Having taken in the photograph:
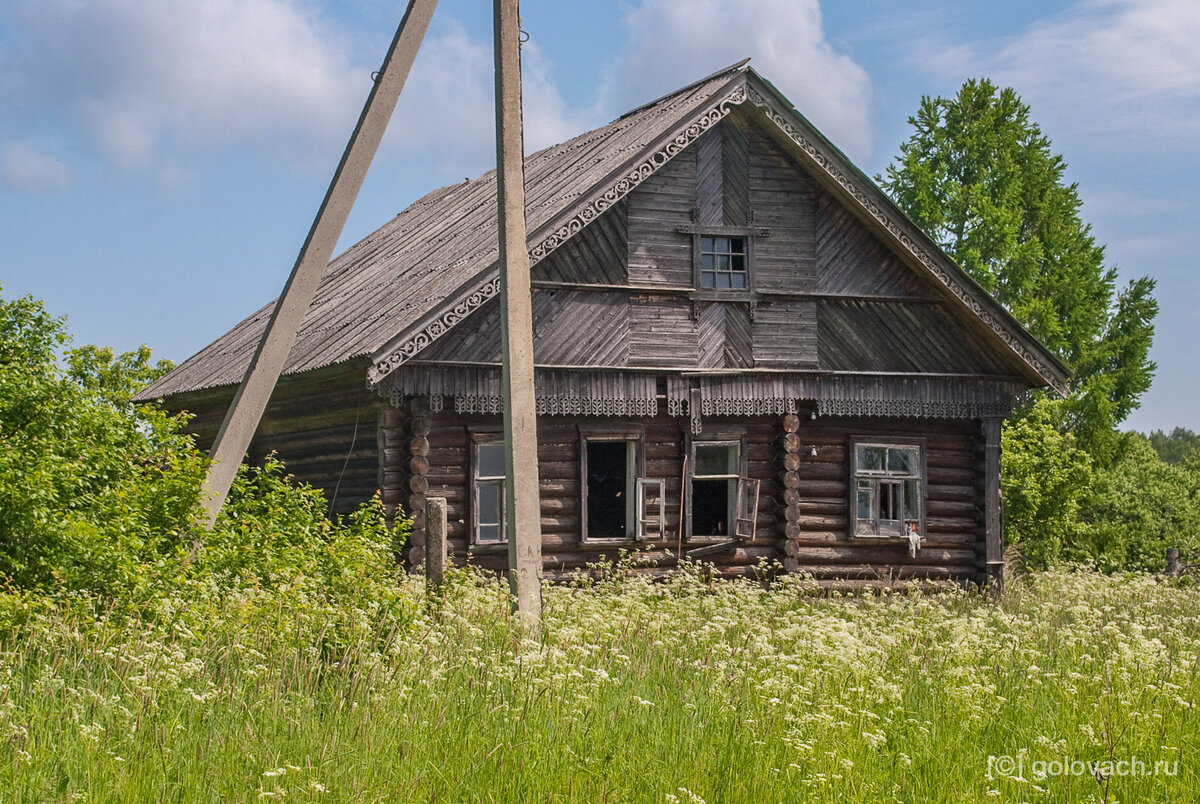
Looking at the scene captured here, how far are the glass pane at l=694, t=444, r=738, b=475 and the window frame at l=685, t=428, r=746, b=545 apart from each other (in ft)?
0.28

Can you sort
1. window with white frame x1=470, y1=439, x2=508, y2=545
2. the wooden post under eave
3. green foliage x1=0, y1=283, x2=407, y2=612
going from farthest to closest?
1. the wooden post under eave
2. window with white frame x1=470, y1=439, x2=508, y2=545
3. green foliage x1=0, y1=283, x2=407, y2=612

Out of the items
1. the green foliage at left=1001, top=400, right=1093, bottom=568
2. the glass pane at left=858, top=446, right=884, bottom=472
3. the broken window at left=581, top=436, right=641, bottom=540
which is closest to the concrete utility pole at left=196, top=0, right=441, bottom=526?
the glass pane at left=858, top=446, right=884, bottom=472

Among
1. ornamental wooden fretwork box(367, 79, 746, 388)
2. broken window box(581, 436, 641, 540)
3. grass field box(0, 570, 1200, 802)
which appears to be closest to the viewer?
grass field box(0, 570, 1200, 802)

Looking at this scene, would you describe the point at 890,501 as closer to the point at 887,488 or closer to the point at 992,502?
the point at 887,488

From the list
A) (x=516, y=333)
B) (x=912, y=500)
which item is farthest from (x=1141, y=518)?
(x=516, y=333)

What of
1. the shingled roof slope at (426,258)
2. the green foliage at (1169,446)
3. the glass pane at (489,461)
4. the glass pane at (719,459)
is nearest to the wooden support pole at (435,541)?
the shingled roof slope at (426,258)

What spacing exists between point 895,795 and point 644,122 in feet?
47.0

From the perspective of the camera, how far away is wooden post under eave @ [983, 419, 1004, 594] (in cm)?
1873

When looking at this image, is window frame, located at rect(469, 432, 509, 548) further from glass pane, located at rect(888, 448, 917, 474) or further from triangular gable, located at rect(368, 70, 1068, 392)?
glass pane, located at rect(888, 448, 917, 474)

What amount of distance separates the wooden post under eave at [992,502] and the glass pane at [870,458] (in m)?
1.70

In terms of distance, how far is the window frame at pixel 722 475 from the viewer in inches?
675

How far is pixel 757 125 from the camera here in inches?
697

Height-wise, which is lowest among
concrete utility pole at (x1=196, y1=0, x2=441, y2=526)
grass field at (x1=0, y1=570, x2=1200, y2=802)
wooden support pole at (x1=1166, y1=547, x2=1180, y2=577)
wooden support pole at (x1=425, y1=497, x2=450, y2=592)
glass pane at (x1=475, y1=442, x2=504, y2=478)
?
wooden support pole at (x1=1166, y1=547, x2=1180, y2=577)

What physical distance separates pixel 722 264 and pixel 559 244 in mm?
2944
